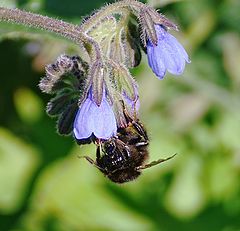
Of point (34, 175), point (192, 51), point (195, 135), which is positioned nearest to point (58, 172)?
point (34, 175)

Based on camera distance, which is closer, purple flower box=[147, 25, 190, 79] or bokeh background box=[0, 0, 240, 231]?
purple flower box=[147, 25, 190, 79]

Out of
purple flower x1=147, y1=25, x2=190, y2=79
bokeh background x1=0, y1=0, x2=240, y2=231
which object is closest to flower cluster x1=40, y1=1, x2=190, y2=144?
purple flower x1=147, y1=25, x2=190, y2=79

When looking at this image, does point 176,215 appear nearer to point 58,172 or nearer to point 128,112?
point 58,172

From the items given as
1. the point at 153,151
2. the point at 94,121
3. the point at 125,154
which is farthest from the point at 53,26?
the point at 153,151

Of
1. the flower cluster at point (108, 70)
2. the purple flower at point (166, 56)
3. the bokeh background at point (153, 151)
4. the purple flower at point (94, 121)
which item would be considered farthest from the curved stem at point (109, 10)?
the bokeh background at point (153, 151)

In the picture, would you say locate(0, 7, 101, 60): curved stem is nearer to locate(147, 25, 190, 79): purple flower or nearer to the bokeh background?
locate(147, 25, 190, 79): purple flower

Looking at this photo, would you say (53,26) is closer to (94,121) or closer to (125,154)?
(94,121)

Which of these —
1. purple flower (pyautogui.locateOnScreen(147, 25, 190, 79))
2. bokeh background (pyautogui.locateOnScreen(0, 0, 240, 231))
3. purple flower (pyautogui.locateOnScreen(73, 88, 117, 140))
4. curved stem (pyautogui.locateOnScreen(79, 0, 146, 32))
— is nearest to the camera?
purple flower (pyautogui.locateOnScreen(73, 88, 117, 140))
